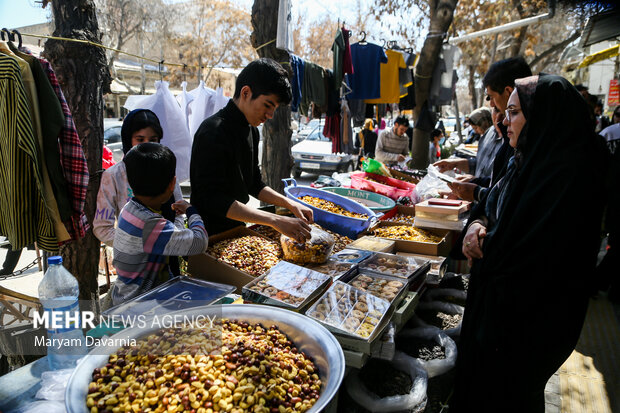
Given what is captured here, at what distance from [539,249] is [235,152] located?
1.73m

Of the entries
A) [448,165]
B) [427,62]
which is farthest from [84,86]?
[427,62]

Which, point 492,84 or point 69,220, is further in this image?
point 492,84

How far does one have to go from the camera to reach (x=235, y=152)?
2396mm

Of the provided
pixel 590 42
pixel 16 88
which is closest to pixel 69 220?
pixel 16 88

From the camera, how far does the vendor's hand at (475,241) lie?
1.98 m

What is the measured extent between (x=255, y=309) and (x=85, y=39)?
2.62 m

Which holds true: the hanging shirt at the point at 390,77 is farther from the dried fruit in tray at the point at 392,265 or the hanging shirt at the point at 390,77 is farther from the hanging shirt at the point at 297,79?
the dried fruit in tray at the point at 392,265

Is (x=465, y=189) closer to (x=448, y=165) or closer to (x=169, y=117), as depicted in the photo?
(x=448, y=165)

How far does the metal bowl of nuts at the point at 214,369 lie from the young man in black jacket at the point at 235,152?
75cm

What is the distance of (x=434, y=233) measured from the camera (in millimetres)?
3119

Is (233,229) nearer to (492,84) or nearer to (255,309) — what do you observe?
(255,309)

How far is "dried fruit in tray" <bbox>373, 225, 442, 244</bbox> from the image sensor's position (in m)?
2.94

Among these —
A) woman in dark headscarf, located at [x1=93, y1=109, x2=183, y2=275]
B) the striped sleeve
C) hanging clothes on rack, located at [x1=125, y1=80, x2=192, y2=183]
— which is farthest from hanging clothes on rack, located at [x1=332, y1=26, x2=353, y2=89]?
the striped sleeve

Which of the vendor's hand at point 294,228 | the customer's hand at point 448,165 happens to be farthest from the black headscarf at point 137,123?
the customer's hand at point 448,165
